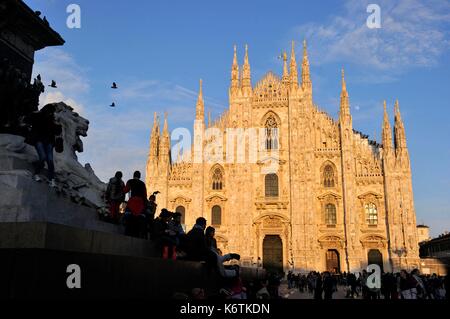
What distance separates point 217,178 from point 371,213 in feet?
42.4

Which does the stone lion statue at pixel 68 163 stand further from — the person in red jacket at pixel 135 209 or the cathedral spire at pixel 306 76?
the cathedral spire at pixel 306 76

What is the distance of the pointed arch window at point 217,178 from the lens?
36.4 meters

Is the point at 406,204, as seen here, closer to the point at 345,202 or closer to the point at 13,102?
the point at 345,202

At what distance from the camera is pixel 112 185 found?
805 centimetres

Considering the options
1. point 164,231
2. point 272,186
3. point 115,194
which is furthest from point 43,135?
point 272,186

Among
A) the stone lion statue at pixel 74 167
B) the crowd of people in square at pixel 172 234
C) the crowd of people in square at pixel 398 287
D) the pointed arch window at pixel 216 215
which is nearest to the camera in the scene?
the crowd of people in square at pixel 172 234

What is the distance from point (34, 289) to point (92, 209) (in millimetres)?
3792

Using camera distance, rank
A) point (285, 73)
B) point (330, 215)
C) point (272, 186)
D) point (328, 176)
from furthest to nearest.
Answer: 1. point (285, 73)
2. point (272, 186)
3. point (328, 176)
4. point (330, 215)

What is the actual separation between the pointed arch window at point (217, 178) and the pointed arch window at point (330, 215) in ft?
29.6

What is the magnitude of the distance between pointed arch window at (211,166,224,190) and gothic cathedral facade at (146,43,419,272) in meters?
0.11

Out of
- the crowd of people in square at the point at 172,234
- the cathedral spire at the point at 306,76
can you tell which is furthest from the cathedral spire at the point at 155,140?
the crowd of people in square at the point at 172,234

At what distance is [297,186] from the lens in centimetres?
3406

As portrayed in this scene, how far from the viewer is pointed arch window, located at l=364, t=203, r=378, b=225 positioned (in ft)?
108

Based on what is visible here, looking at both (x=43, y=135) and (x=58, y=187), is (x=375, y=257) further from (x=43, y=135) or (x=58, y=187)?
(x=43, y=135)
